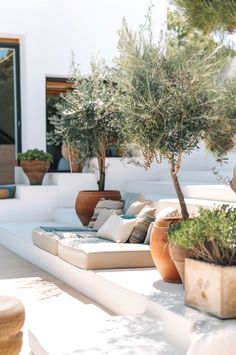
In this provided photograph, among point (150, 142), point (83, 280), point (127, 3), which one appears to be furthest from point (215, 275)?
point (127, 3)

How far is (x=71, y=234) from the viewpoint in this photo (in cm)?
704

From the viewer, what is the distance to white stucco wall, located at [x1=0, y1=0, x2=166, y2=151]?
37.2ft

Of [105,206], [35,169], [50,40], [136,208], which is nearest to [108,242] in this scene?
[136,208]

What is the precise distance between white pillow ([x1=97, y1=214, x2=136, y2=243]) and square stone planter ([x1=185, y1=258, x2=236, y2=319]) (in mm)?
2235

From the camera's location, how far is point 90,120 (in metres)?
8.24

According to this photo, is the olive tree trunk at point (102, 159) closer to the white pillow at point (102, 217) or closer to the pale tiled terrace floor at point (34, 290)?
the white pillow at point (102, 217)

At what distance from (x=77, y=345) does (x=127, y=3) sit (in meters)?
9.19

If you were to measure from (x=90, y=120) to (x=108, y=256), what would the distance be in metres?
2.89

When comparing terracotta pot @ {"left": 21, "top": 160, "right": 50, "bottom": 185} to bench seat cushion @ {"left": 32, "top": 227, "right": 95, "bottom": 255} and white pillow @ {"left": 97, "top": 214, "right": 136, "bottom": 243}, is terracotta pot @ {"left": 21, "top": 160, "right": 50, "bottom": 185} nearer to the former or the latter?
bench seat cushion @ {"left": 32, "top": 227, "right": 95, "bottom": 255}

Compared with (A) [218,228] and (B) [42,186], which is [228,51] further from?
(B) [42,186]

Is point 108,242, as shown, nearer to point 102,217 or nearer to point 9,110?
point 102,217

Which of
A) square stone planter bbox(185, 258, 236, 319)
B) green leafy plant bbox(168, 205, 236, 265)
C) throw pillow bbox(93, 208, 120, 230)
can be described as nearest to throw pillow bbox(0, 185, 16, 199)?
throw pillow bbox(93, 208, 120, 230)

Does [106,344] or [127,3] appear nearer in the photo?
[106,344]

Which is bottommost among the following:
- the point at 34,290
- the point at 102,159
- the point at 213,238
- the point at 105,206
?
the point at 34,290
